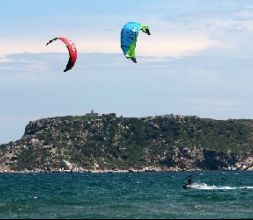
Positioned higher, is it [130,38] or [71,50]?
[130,38]

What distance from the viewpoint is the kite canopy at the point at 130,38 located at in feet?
167

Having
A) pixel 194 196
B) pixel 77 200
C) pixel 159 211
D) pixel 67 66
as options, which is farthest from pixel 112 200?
pixel 67 66

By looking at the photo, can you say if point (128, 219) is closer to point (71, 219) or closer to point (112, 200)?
point (71, 219)

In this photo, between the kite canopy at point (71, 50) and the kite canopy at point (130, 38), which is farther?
the kite canopy at point (71, 50)

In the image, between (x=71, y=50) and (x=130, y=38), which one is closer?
(x=130, y=38)

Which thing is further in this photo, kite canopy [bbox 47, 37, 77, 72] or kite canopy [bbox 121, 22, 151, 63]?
kite canopy [bbox 47, 37, 77, 72]

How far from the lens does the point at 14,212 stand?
52.9m

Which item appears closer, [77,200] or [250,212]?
[250,212]

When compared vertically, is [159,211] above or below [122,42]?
below

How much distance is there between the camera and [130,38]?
5191cm

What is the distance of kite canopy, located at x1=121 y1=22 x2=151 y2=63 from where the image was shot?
50.9 meters

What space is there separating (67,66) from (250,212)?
1449cm

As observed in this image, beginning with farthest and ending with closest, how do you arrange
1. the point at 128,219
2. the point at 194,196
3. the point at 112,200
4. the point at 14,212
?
the point at 194,196 → the point at 112,200 → the point at 14,212 → the point at 128,219

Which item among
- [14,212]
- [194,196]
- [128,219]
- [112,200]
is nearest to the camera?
[128,219]
